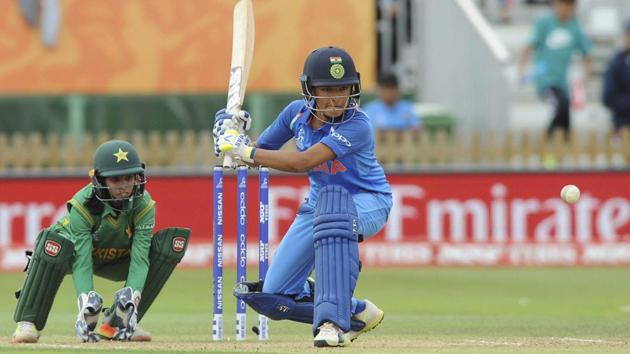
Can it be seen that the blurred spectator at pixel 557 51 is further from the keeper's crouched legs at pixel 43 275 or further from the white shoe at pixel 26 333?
Answer: the white shoe at pixel 26 333

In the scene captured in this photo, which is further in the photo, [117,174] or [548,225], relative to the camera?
Result: [548,225]

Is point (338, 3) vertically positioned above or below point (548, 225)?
above

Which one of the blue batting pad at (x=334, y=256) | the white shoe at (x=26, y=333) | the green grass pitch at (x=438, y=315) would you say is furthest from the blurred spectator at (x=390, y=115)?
the blue batting pad at (x=334, y=256)

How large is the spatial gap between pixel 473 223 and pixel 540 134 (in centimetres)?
163

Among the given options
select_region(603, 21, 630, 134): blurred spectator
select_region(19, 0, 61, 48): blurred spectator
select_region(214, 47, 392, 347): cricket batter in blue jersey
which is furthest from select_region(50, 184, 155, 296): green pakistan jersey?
select_region(19, 0, 61, 48): blurred spectator

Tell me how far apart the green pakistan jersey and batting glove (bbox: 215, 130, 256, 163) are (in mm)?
827

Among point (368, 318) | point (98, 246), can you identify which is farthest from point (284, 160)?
point (98, 246)

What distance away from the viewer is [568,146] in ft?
50.3

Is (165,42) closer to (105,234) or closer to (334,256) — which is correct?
(105,234)

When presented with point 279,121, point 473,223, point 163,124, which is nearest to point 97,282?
point 473,223

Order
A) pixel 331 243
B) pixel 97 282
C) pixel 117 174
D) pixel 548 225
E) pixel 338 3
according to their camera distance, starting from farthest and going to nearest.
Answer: pixel 338 3 → pixel 548 225 → pixel 97 282 → pixel 117 174 → pixel 331 243

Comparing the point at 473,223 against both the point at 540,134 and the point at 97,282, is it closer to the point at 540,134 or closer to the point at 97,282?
the point at 540,134

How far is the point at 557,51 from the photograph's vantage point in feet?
51.9

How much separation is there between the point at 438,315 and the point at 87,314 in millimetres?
3373
